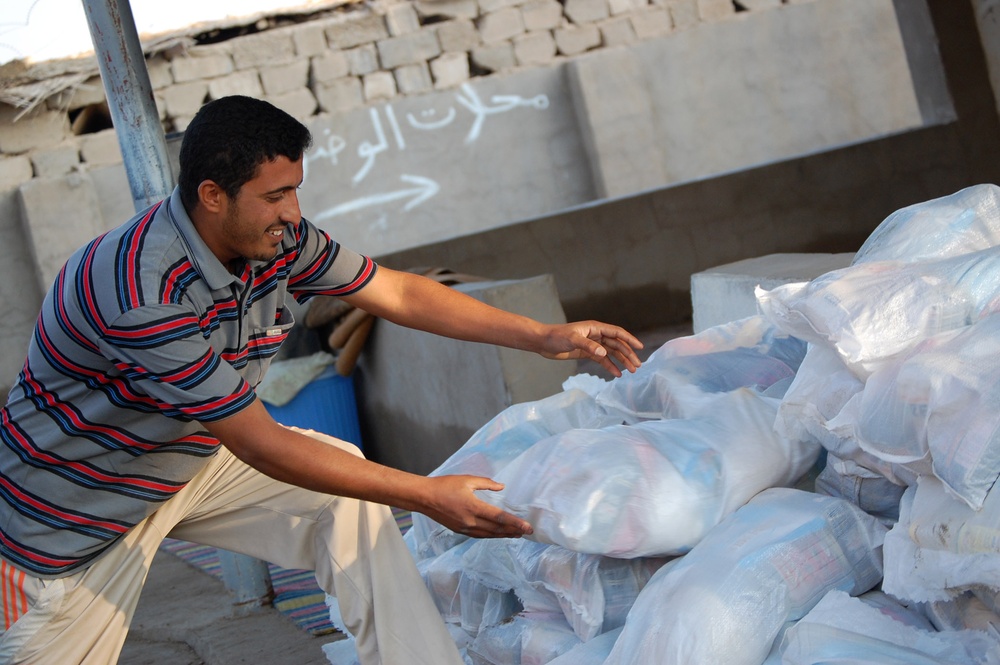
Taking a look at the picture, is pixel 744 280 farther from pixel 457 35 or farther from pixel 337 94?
pixel 457 35

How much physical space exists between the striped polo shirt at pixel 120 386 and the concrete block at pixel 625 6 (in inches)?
377

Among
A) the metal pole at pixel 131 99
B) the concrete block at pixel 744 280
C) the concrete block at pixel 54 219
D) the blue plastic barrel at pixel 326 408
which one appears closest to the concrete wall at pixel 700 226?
the blue plastic barrel at pixel 326 408

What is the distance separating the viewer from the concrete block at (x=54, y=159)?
9.77 meters

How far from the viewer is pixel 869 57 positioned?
459 inches

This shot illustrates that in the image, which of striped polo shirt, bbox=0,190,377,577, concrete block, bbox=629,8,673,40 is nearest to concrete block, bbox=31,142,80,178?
concrete block, bbox=629,8,673,40

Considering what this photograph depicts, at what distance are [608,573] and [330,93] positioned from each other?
8.95 m

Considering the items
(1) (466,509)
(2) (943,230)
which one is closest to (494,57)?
(2) (943,230)

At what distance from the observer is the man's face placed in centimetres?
193

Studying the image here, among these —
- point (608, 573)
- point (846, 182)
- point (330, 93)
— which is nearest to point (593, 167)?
point (330, 93)

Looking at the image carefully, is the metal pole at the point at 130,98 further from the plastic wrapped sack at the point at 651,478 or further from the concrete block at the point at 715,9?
the concrete block at the point at 715,9

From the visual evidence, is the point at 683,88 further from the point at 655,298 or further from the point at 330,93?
the point at 655,298

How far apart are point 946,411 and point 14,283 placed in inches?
368

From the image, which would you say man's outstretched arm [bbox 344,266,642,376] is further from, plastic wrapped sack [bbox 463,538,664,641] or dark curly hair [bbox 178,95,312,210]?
dark curly hair [bbox 178,95,312,210]

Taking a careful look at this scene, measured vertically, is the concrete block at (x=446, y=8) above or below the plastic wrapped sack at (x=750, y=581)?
above
